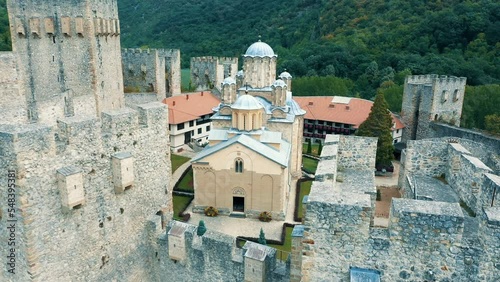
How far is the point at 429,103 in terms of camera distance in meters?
37.6

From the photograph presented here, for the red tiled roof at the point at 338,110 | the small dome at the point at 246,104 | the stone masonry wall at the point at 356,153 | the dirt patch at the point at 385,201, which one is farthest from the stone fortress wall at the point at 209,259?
the red tiled roof at the point at 338,110

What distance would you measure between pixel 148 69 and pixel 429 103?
97.6 ft

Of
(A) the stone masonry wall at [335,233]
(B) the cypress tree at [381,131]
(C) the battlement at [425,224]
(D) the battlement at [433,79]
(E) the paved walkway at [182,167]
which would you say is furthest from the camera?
(D) the battlement at [433,79]

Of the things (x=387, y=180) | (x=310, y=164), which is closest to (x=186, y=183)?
(x=310, y=164)

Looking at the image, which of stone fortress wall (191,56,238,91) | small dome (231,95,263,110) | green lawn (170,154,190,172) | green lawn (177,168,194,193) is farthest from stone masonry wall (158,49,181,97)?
small dome (231,95,263,110)

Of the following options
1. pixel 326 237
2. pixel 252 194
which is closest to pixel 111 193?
pixel 326 237

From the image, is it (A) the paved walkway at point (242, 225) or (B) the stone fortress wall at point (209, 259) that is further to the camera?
(A) the paved walkway at point (242, 225)

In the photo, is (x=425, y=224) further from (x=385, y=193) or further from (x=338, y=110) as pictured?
(x=338, y=110)

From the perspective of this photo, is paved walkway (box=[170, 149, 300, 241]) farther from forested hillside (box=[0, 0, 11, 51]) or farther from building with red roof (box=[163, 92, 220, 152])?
forested hillside (box=[0, 0, 11, 51])

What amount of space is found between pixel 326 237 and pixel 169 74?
41.9 metres

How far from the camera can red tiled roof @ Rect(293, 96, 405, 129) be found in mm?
42969

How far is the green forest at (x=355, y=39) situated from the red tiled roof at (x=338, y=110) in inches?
193

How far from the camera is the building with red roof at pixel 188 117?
40.7 meters

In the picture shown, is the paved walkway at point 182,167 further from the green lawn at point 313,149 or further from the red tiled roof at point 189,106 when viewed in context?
the green lawn at point 313,149
